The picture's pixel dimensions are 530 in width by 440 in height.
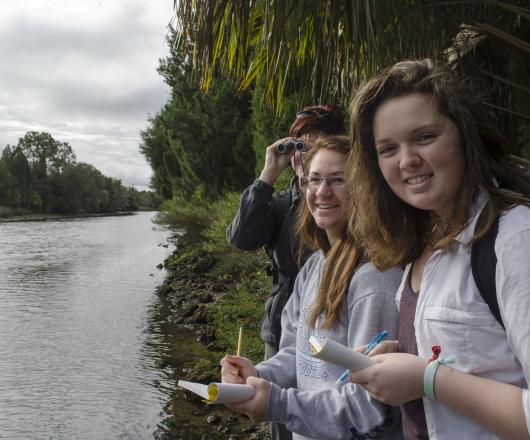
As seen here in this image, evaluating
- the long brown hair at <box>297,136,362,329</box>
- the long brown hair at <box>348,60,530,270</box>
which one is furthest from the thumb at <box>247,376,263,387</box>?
the long brown hair at <box>348,60,530,270</box>

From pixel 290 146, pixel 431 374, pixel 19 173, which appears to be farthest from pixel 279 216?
pixel 19 173

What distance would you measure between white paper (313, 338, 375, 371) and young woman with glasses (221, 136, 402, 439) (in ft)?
1.06

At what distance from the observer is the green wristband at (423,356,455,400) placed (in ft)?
3.83

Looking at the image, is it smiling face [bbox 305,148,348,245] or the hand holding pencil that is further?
smiling face [bbox 305,148,348,245]

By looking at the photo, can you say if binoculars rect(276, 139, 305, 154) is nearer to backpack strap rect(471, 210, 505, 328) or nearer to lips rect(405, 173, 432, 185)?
lips rect(405, 173, 432, 185)

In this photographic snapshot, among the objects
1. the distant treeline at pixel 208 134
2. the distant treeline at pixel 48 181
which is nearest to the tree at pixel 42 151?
the distant treeline at pixel 48 181

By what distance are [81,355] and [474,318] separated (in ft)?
28.1

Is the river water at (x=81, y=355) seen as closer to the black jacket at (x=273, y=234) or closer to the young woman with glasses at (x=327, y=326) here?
the black jacket at (x=273, y=234)

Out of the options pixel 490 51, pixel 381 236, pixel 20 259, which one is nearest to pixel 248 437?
pixel 490 51

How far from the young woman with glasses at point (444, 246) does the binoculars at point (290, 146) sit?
4.09ft

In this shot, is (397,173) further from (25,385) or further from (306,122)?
(25,385)

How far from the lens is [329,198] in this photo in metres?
2.03

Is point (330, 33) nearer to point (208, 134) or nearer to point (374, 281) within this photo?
point (374, 281)

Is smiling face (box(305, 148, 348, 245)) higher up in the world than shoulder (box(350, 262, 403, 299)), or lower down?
higher up
